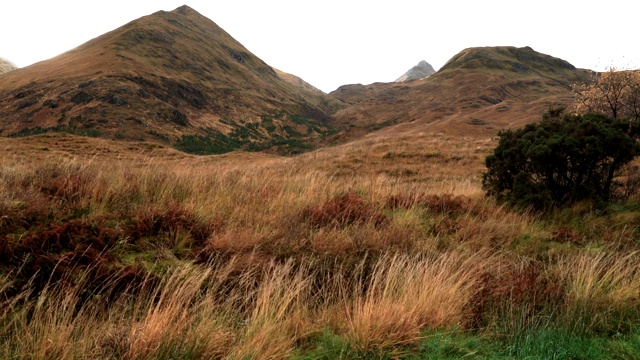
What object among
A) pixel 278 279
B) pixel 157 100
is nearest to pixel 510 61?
pixel 157 100

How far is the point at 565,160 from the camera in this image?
676cm

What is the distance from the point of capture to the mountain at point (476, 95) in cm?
5166

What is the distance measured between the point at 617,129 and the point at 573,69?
143m

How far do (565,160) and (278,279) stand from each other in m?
6.76

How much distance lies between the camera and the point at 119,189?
4.85 meters

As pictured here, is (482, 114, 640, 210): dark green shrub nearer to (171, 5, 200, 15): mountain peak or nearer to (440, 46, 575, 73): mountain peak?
(440, 46, 575, 73): mountain peak

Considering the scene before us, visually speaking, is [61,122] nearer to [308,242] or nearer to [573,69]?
[308,242]

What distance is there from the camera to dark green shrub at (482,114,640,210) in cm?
645

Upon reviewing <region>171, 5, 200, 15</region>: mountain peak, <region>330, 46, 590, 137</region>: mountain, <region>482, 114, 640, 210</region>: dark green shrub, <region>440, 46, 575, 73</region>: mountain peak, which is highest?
<region>171, 5, 200, 15</region>: mountain peak

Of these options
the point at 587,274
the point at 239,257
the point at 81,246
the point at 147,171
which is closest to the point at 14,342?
the point at 81,246

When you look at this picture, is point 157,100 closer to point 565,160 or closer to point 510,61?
point 565,160

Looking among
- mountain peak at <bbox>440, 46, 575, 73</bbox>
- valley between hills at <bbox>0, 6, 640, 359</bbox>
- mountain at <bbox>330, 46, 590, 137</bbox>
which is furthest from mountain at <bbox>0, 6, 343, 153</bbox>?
mountain peak at <bbox>440, 46, 575, 73</bbox>

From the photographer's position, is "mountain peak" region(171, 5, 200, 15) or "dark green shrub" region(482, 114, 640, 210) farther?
"mountain peak" region(171, 5, 200, 15)

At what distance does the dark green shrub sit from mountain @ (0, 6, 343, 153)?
41.6 m
